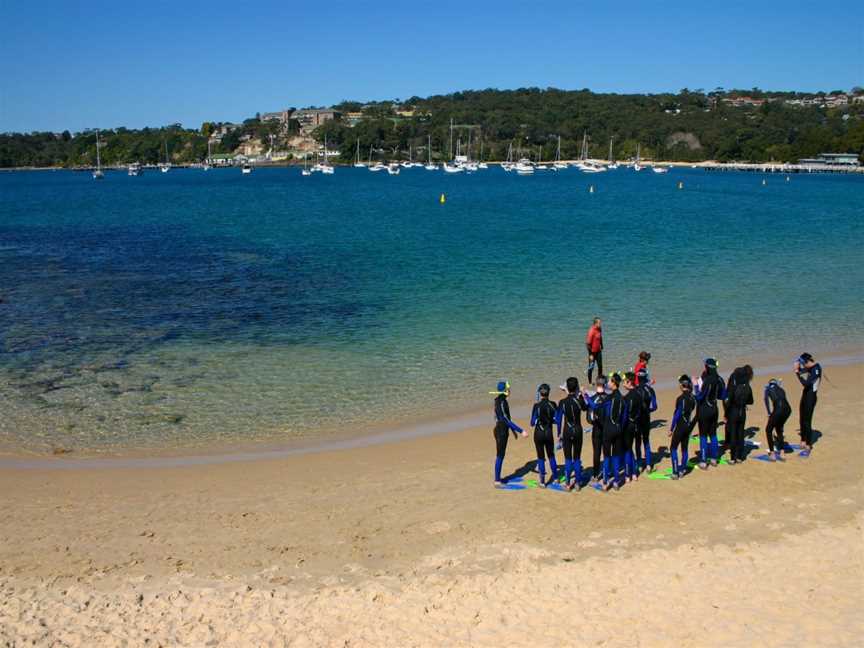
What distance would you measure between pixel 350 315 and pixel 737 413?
1581cm

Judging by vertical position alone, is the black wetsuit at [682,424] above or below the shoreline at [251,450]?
above

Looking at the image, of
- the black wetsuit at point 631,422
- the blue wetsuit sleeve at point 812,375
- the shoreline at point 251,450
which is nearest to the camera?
the black wetsuit at point 631,422

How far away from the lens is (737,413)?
12.6 m

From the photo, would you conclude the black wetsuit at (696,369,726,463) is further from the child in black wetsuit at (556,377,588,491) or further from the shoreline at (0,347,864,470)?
the shoreline at (0,347,864,470)

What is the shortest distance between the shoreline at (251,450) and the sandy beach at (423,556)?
357 millimetres

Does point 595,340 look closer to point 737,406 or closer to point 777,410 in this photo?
point 737,406

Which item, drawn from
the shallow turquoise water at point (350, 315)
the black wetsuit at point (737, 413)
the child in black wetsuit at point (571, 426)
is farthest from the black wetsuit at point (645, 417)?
the shallow turquoise water at point (350, 315)

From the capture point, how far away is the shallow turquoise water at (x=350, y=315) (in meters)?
16.8

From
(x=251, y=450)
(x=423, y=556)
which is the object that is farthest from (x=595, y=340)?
(x=423, y=556)

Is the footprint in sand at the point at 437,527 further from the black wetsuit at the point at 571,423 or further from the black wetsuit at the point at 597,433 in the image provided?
the black wetsuit at the point at 597,433

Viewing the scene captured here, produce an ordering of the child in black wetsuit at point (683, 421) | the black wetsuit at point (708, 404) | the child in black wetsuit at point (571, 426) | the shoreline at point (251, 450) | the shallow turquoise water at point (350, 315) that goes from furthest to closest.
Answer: the shallow turquoise water at point (350, 315) → the shoreline at point (251, 450) → the black wetsuit at point (708, 404) → the child in black wetsuit at point (683, 421) → the child in black wetsuit at point (571, 426)

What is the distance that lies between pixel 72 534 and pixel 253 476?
121 inches

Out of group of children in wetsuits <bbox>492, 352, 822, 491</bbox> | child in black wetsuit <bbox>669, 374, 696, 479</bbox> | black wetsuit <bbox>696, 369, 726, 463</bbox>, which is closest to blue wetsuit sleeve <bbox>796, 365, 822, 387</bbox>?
group of children in wetsuits <bbox>492, 352, 822, 491</bbox>

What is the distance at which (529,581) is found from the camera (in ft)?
29.8
